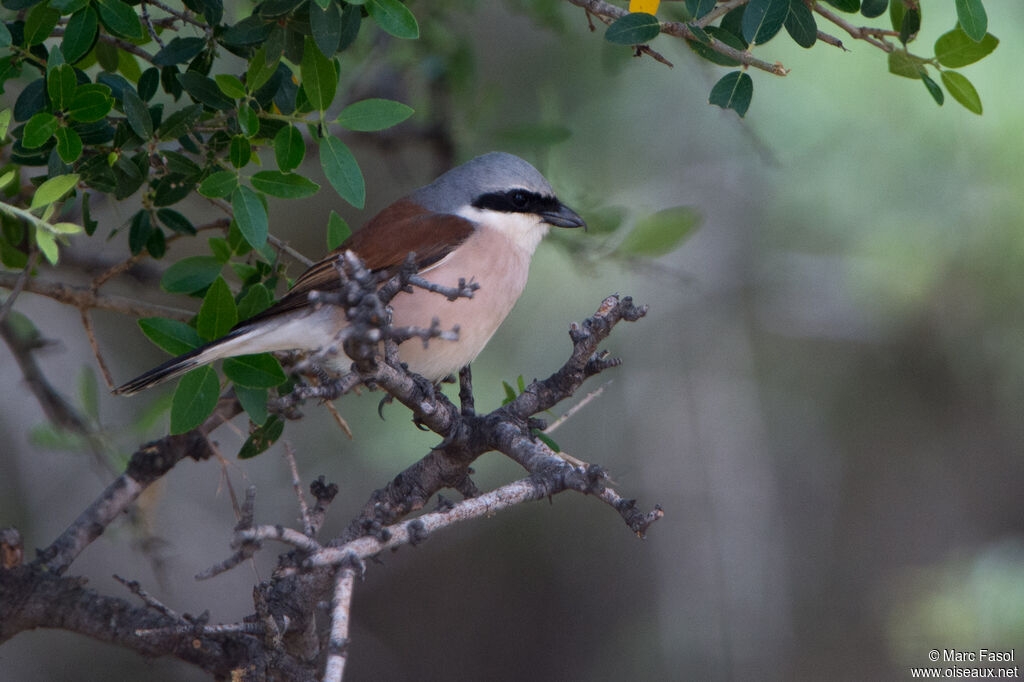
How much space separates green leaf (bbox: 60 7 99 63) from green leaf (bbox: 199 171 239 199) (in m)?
0.37

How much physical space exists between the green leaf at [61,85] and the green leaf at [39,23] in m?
0.12

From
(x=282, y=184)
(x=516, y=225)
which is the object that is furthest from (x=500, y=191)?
(x=282, y=184)

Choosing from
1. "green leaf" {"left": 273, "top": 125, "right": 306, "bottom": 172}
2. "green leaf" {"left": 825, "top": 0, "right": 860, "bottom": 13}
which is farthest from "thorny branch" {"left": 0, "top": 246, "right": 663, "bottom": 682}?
"green leaf" {"left": 825, "top": 0, "right": 860, "bottom": 13}

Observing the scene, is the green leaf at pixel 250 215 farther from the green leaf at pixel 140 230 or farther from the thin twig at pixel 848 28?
the thin twig at pixel 848 28

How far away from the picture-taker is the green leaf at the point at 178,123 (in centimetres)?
214

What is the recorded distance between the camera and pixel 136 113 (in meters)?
2.11

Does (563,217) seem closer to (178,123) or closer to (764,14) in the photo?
(764,14)

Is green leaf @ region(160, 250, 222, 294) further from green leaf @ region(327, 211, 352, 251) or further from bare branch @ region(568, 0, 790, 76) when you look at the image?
bare branch @ region(568, 0, 790, 76)

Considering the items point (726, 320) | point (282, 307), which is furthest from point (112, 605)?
point (726, 320)

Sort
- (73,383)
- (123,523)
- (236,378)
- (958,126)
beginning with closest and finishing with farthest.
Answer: (236,378), (123,523), (958,126), (73,383)

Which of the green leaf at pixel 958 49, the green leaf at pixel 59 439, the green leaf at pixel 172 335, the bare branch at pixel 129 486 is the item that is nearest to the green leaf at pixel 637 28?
the green leaf at pixel 958 49

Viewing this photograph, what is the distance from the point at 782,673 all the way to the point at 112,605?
346 centimetres

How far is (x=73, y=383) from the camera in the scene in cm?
491

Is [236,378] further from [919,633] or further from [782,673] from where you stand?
[782,673]
